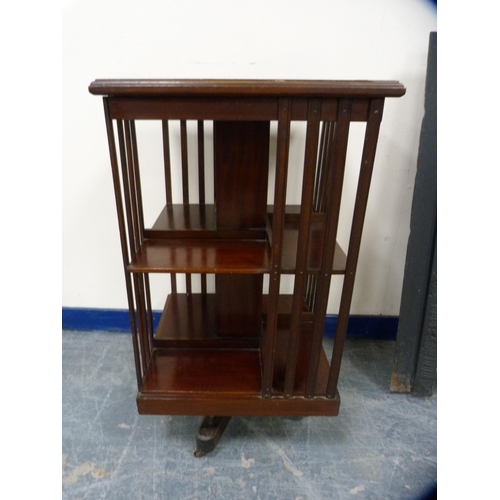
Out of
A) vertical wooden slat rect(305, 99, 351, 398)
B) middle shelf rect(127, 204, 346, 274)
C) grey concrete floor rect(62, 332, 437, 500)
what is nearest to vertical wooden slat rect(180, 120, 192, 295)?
middle shelf rect(127, 204, 346, 274)

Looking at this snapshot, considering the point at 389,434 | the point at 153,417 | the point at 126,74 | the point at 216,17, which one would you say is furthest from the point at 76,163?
the point at 389,434

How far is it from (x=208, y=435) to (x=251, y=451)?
0.49ft

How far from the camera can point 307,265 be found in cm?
88

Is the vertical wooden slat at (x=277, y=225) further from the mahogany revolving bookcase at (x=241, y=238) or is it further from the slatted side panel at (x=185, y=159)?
the slatted side panel at (x=185, y=159)

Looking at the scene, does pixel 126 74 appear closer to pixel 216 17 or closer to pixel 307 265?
pixel 216 17

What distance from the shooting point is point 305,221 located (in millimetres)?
810

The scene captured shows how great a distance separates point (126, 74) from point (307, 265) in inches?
35.2

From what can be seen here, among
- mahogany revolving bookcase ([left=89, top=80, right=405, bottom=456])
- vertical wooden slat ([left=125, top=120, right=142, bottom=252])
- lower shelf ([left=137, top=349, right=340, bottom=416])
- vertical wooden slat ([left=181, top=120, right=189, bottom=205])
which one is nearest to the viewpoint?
mahogany revolving bookcase ([left=89, top=80, right=405, bottom=456])

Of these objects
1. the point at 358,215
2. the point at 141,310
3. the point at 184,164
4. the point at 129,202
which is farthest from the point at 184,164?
the point at 358,215

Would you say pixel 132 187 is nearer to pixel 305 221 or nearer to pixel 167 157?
pixel 167 157

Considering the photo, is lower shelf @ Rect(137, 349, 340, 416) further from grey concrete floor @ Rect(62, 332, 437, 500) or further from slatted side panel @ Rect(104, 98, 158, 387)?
grey concrete floor @ Rect(62, 332, 437, 500)

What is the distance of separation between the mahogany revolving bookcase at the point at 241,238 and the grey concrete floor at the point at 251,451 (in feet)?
0.34

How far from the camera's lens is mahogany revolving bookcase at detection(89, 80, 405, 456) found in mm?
741

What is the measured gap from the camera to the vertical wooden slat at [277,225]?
75cm
